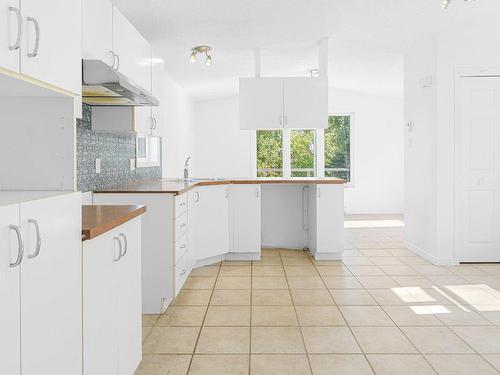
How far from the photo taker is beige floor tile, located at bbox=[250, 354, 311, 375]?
2.22 meters

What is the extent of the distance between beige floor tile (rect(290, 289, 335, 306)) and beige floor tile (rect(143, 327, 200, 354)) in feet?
2.91

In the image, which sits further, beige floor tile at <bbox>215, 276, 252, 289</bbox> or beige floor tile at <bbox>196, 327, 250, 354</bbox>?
beige floor tile at <bbox>215, 276, 252, 289</bbox>

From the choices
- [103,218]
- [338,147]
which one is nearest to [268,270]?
[103,218]

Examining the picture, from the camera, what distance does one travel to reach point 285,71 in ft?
22.7

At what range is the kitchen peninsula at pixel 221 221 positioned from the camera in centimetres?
311

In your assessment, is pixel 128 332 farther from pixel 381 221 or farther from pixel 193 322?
pixel 381 221

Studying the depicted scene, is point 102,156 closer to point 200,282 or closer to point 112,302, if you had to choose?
point 200,282

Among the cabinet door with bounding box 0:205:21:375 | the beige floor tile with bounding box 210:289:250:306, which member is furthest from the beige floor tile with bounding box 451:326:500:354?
the cabinet door with bounding box 0:205:21:375

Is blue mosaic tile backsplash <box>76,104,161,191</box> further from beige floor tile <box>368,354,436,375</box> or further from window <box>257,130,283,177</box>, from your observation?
window <box>257,130,283,177</box>

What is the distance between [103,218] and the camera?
1.73m

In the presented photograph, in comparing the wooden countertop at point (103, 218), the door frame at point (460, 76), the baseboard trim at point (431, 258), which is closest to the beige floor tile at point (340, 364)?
the wooden countertop at point (103, 218)

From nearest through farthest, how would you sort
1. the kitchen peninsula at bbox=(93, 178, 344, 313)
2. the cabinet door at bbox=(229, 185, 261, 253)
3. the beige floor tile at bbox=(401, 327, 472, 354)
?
the beige floor tile at bbox=(401, 327, 472, 354), the kitchen peninsula at bbox=(93, 178, 344, 313), the cabinet door at bbox=(229, 185, 261, 253)

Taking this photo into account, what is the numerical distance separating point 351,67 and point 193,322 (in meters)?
4.94

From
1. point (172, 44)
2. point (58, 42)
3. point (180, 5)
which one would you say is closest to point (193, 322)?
point (58, 42)
